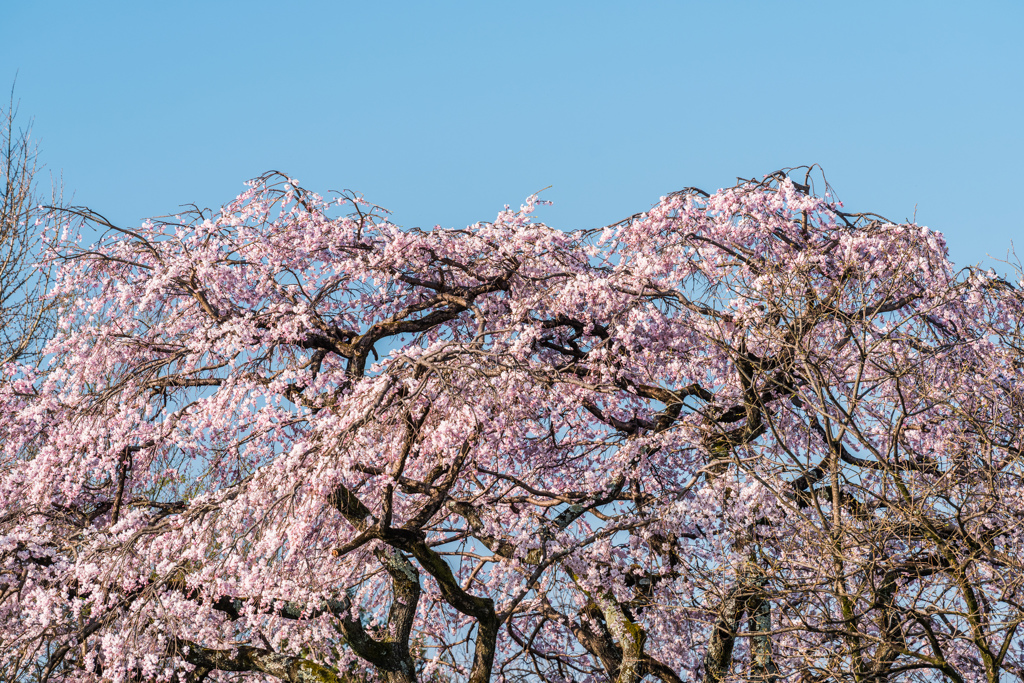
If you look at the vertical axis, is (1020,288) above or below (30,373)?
above

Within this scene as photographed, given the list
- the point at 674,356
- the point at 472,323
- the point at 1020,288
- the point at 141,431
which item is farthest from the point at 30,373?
the point at 1020,288

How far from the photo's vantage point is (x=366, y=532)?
358 inches

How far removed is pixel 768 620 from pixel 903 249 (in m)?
5.27

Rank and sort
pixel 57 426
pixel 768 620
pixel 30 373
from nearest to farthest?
pixel 768 620
pixel 57 426
pixel 30 373

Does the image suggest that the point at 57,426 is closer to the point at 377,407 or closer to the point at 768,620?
the point at 377,407

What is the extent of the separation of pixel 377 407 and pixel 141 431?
3567 millimetres

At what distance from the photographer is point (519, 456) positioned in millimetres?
11945

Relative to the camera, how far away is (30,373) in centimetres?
1246

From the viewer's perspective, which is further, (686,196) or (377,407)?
(686,196)

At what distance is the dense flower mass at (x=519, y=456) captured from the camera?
28.3 ft

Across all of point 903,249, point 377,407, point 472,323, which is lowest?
point 377,407

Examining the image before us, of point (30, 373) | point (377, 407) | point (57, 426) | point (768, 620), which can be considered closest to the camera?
point (377, 407)

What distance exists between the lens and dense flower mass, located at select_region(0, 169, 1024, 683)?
8617 mm

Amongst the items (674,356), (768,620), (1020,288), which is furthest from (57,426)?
(1020,288)
